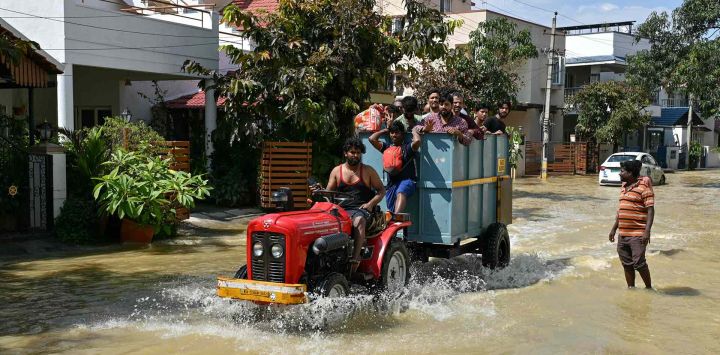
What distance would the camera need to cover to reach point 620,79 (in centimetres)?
4400

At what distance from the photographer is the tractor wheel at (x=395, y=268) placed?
7.51 meters

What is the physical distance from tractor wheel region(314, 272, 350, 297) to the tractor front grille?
1.16 ft

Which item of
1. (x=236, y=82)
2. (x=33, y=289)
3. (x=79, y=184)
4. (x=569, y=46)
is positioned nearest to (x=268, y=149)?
(x=236, y=82)

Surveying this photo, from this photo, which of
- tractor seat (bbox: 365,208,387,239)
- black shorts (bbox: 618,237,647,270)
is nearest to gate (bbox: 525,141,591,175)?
black shorts (bbox: 618,237,647,270)

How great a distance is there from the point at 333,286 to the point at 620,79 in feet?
135

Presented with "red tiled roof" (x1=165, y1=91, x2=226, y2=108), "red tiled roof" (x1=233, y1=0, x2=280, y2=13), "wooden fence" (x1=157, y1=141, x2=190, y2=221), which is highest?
"red tiled roof" (x1=233, y1=0, x2=280, y2=13)

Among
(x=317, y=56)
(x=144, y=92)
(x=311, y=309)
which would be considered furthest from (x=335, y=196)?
(x=144, y=92)

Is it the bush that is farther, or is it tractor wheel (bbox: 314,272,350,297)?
the bush

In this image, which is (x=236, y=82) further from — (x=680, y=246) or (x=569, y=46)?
(x=569, y=46)

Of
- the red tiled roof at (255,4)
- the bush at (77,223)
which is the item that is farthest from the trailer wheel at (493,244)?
the red tiled roof at (255,4)

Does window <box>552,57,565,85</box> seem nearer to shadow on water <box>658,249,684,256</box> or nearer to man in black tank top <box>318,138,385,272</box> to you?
shadow on water <box>658,249,684,256</box>

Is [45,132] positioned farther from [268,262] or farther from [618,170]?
[618,170]

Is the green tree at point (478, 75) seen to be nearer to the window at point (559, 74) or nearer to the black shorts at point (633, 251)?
the black shorts at point (633, 251)

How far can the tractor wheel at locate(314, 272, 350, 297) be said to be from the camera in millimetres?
6523
